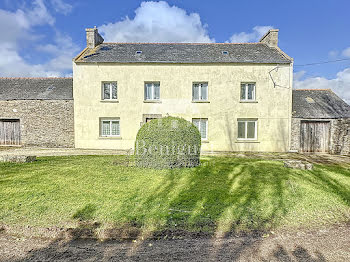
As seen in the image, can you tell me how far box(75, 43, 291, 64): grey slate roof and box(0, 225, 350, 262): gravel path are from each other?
12.2 meters

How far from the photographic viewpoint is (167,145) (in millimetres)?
6992

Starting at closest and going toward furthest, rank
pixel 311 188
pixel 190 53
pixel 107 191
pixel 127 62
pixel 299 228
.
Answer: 1. pixel 299 228
2. pixel 107 191
3. pixel 311 188
4. pixel 127 62
5. pixel 190 53

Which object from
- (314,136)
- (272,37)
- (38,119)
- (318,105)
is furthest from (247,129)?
(38,119)

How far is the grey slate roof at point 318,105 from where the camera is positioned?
1338 cm

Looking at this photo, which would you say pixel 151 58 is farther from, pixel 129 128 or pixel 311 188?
pixel 311 188

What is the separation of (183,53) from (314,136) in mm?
11387

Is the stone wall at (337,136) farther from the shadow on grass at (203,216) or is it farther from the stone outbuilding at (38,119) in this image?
the stone outbuilding at (38,119)

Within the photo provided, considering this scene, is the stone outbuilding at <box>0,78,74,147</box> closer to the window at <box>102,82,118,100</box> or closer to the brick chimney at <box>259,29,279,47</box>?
the window at <box>102,82,118,100</box>

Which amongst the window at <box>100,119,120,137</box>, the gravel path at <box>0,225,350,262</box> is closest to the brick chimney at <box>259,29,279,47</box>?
the window at <box>100,119,120,137</box>

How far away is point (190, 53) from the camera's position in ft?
47.8

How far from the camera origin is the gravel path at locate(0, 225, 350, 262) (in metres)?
2.89

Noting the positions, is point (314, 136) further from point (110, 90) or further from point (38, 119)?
point (38, 119)

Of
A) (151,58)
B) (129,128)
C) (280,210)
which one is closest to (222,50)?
(151,58)

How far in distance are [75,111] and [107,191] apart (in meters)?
10.6
